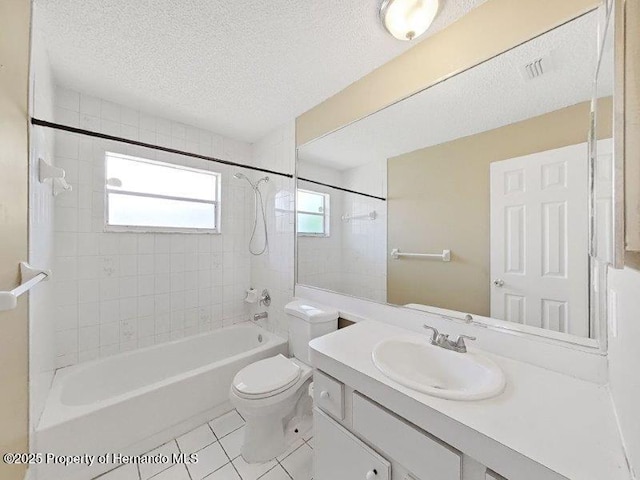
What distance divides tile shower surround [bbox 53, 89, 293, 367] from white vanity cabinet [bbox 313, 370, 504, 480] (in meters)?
1.28

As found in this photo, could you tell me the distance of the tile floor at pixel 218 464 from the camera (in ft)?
4.52

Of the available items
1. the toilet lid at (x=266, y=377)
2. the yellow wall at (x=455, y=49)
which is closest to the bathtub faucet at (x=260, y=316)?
the toilet lid at (x=266, y=377)

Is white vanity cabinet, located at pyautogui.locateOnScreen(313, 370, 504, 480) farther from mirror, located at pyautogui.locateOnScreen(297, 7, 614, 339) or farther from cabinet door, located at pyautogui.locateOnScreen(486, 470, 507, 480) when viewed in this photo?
mirror, located at pyautogui.locateOnScreen(297, 7, 614, 339)

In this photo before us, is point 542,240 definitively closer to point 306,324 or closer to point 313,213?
point 306,324

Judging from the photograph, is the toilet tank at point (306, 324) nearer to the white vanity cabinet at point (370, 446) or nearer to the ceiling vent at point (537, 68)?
the white vanity cabinet at point (370, 446)

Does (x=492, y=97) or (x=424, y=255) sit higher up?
(x=492, y=97)

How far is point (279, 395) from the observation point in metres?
1.47

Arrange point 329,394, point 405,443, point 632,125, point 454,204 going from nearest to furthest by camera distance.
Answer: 1. point 632,125
2. point 405,443
3. point 329,394
4. point 454,204

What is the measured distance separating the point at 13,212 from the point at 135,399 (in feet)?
4.02

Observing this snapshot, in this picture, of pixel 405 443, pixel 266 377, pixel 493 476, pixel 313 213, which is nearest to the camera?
pixel 493 476

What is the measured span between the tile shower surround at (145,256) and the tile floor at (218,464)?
0.89 m

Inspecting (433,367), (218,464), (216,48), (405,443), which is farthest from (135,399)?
(216,48)

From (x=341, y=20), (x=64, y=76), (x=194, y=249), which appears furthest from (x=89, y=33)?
A: (x=194, y=249)

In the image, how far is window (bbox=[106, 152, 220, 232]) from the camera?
2.05 metres
